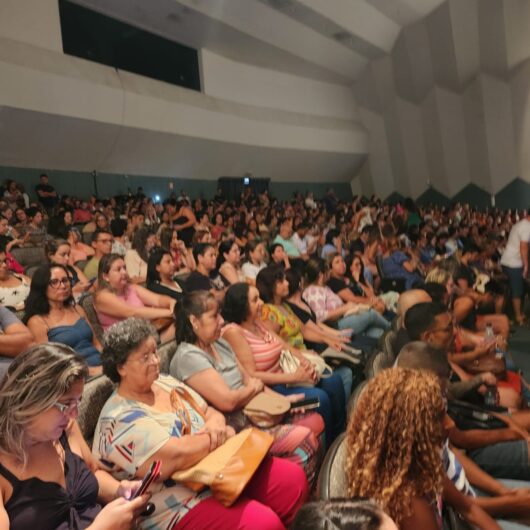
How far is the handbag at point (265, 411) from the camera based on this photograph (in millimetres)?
2297

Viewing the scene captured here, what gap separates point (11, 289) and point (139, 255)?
1440 millimetres

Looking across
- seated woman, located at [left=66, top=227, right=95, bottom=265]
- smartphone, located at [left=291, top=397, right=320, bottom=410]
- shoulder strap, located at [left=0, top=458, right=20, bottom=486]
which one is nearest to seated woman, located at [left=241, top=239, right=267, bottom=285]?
seated woman, located at [left=66, top=227, right=95, bottom=265]

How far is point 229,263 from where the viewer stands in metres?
4.73

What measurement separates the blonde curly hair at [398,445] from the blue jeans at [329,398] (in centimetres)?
124

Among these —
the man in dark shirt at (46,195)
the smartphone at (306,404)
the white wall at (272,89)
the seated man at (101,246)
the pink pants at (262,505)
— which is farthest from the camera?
the white wall at (272,89)

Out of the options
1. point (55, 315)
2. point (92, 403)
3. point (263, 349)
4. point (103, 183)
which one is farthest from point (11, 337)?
point (103, 183)

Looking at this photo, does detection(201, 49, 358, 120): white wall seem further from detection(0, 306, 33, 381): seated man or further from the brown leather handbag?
the brown leather handbag

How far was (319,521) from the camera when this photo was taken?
107 centimetres

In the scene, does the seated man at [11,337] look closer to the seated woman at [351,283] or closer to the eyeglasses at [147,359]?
the eyeglasses at [147,359]

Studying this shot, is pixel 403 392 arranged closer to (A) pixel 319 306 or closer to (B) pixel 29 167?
(A) pixel 319 306

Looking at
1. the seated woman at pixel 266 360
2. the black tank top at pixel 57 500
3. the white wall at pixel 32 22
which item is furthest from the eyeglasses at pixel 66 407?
the white wall at pixel 32 22

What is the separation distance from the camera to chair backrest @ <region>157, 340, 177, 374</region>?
2465mm

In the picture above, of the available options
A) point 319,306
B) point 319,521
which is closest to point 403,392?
point 319,521

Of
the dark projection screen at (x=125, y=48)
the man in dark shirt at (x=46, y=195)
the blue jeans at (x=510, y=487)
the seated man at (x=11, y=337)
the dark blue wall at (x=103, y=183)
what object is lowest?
the blue jeans at (x=510, y=487)
